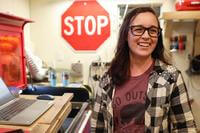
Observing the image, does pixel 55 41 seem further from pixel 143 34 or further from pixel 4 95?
pixel 143 34

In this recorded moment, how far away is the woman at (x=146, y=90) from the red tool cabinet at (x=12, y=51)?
2.77ft

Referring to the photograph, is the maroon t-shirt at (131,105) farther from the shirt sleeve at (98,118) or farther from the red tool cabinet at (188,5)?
the red tool cabinet at (188,5)

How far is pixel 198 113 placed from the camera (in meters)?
3.20

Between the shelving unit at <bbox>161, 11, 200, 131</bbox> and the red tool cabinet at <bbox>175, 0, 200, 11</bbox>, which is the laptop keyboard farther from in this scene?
the shelving unit at <bbox>161, 11, 200, 131</bbox>

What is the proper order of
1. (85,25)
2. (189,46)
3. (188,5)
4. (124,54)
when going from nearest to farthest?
1. (124,54)
2. (188,5)
3. (189,46)
4. (85,25)

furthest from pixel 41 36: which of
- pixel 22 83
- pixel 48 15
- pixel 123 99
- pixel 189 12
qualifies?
pixel 123 99

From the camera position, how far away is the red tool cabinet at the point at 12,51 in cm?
159

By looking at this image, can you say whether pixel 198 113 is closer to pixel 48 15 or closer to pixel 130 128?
pixel 130 128

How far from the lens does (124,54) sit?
125 centimetres

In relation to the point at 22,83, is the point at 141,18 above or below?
above

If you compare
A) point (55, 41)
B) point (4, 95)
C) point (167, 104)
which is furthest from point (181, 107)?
point (55, 41)

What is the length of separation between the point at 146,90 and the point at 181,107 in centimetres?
18

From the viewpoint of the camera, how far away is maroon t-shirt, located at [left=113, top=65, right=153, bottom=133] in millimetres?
1116

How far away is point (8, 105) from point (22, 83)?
68cm
